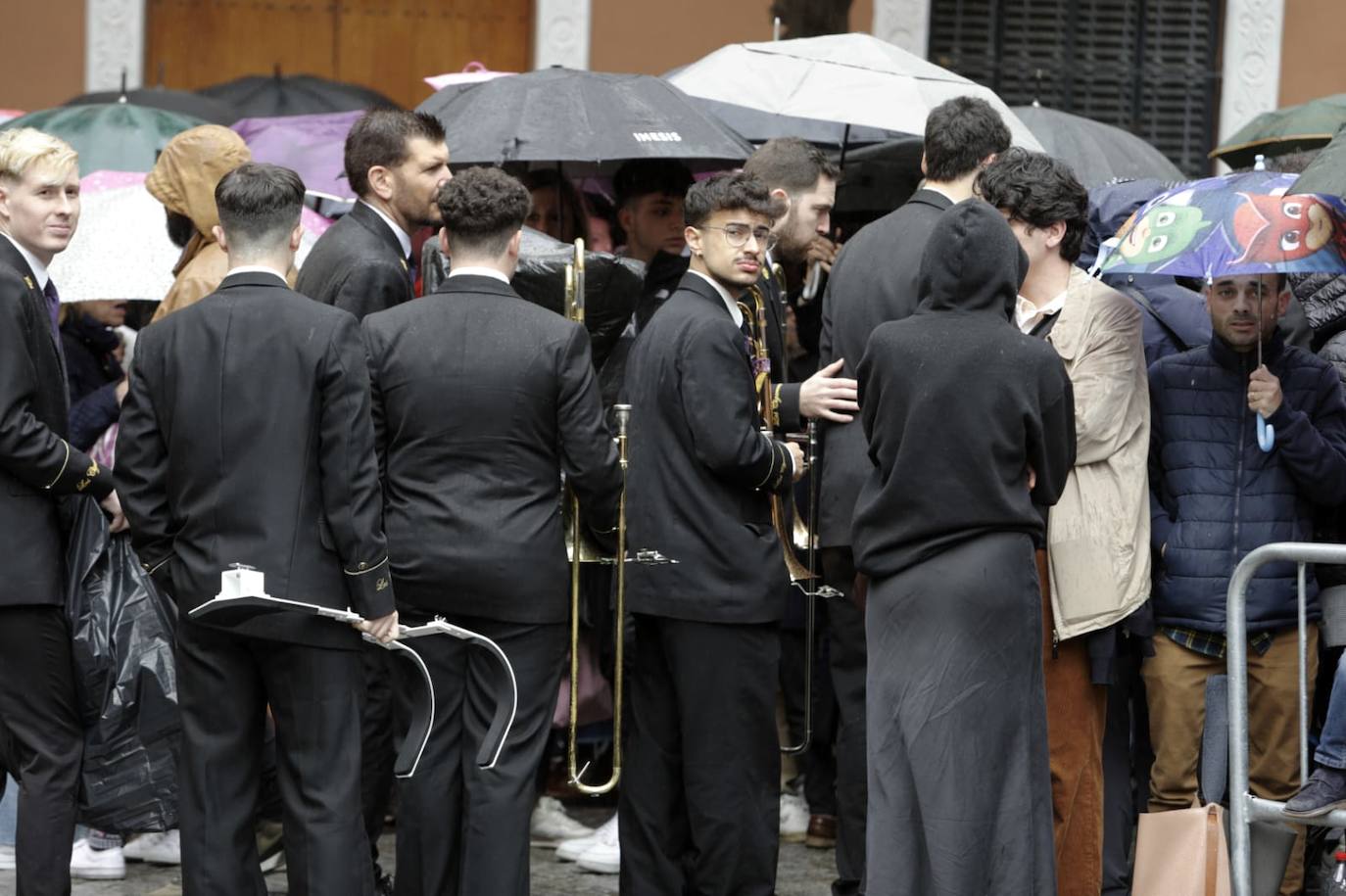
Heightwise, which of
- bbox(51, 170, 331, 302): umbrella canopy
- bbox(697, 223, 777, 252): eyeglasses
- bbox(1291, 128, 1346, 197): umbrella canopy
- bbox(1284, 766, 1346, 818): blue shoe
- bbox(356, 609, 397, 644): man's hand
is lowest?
bbox(1284, 766, 1346, 818): blue shoe

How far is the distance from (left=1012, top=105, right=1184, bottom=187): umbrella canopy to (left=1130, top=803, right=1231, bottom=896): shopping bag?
3.82m

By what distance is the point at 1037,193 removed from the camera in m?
6.01

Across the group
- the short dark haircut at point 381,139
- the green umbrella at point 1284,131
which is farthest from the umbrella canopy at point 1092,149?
the short dark haircut at point 381,139

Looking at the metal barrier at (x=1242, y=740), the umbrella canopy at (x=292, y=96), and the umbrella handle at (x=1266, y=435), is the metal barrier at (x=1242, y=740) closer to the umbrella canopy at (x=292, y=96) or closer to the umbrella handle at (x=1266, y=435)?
the umbrella handle at (x=1266, y=435)

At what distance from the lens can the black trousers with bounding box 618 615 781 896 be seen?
241 inches

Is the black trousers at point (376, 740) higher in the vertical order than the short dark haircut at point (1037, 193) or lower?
lower

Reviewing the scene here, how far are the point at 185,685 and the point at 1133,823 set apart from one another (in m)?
3.06

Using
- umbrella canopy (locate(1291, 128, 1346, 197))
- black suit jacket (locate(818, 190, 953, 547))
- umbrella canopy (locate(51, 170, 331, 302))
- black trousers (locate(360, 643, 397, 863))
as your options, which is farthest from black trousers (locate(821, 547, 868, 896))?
umbrella canopy (locate(51, 170, 331, 302))

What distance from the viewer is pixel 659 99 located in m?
7.66

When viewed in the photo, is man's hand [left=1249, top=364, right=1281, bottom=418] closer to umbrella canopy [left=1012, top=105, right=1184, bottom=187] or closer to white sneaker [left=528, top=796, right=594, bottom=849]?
white sneaker [left=528, top=796, right=594, bottom=849]

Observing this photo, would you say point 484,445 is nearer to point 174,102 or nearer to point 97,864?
point 97,864

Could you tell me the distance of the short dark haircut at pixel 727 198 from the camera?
618cm

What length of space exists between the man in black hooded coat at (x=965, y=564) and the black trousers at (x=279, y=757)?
138 centimetres

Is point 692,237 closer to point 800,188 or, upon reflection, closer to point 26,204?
point 800,188
